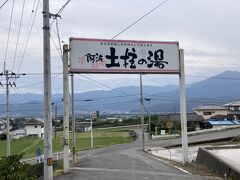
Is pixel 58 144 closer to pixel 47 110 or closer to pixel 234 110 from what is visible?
pixel 234 110

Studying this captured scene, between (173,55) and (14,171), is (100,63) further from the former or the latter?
(14,171)

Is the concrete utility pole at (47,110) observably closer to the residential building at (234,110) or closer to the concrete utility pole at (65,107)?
the concrete utility pole at (65,107)

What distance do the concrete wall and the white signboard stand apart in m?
4.52

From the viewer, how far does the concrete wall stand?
1585 cm

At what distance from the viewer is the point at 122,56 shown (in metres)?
20.4

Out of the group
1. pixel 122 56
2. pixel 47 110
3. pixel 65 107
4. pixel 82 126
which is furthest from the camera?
pixel 82 126

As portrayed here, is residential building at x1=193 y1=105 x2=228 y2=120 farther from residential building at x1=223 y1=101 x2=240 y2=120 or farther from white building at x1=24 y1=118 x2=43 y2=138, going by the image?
white building at x1=24 y1=118 x2=43 y2=138

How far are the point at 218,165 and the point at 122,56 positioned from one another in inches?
260

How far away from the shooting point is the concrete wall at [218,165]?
15852mm

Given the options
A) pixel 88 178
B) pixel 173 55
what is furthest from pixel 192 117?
pixel 88 178

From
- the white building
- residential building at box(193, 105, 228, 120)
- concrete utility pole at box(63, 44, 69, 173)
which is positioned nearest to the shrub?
concrete utility pole at box(63, 44, 69, 173)

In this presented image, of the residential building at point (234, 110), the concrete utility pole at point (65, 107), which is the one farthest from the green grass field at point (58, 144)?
the concrete utility pole at point (65, 107)

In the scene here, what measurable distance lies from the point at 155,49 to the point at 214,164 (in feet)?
20.4

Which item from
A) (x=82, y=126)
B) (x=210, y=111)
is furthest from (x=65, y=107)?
(x=82, y=126)
